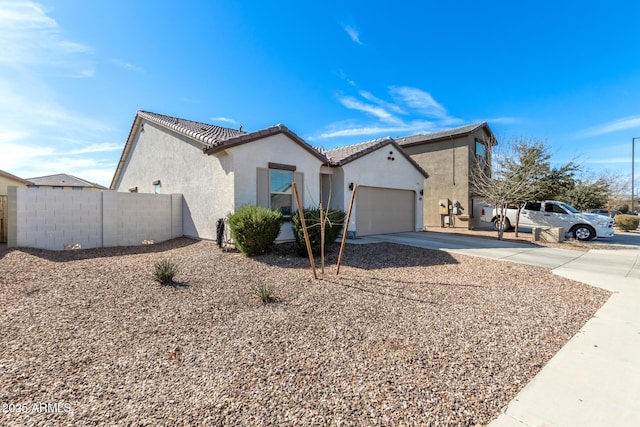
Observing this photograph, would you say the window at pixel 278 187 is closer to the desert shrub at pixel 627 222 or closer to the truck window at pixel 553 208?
the truck window at pixel 553 208

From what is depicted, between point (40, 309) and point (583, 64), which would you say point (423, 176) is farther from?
point (40, 309)

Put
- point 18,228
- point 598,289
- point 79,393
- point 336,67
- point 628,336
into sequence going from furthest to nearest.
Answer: point 336,67 → point 18,228 → point 598,289 → point 628,336 → point 79,393

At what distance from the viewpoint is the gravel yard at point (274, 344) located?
7.33ft

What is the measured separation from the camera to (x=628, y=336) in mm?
3648

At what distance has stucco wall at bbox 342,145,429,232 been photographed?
39.8ft

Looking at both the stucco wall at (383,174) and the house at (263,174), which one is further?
the stucco wall at (383,174)

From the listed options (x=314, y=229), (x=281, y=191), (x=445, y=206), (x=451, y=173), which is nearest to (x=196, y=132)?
(x=281, y=191)

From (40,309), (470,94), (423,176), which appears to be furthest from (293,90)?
(40,309)

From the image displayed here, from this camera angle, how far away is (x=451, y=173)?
1884cm

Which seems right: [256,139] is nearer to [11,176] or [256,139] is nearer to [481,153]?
[481,153]

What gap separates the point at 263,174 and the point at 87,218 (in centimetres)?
605

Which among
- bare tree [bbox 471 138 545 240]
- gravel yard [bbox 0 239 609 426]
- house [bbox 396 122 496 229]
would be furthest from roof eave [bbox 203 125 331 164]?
house [bbox 396 122 496 229]

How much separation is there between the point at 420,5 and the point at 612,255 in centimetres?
1104

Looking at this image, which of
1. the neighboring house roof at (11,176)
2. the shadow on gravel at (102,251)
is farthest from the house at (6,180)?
the shadow on gravel at (102,251)
